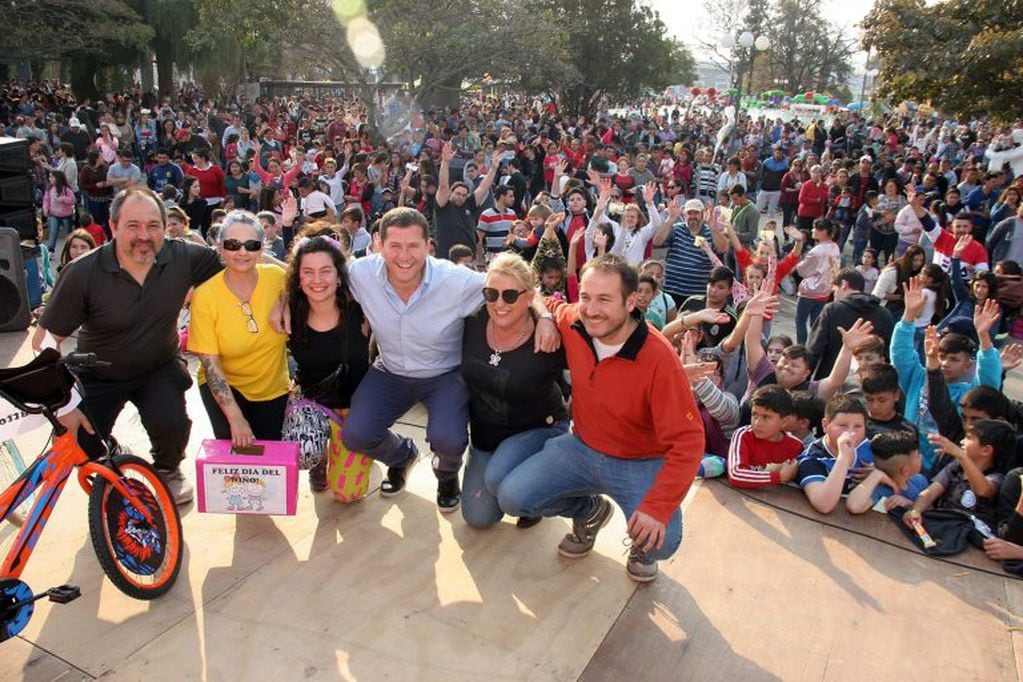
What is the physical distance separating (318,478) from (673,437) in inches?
82.2

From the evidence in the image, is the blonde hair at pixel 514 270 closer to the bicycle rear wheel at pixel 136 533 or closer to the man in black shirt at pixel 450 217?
the bicycle rear wheel at pixel 136 533

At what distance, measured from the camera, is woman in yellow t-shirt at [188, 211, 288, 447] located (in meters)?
3.89

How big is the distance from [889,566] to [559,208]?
8.37 meters

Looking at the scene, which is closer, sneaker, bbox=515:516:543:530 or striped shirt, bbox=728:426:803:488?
sneaker, bbox=515:516:543:530

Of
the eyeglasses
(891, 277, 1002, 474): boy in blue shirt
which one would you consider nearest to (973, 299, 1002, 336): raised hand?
(891, 277, 1002, 474): boy in blue shirt

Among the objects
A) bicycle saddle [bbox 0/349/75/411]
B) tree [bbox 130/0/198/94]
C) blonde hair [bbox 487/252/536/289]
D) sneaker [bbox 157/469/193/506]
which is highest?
tree [bbox 130/0/198/94]

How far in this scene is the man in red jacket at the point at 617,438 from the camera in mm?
3217

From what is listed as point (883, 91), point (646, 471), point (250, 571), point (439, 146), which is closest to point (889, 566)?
point (646, 471)

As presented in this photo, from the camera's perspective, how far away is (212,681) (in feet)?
9.83

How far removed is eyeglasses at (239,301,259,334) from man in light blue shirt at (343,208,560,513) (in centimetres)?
51

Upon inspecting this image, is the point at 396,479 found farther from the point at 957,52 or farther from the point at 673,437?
the point at 957,52

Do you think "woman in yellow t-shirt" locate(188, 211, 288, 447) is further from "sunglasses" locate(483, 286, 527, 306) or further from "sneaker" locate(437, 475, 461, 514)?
"sunglasses" locate(483, 286, 527, 306)

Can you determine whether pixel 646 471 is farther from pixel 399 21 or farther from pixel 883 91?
pixel 399 21

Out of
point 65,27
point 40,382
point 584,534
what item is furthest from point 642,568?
point 65,27
